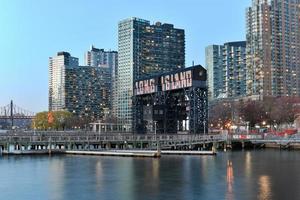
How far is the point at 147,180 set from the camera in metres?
53.0

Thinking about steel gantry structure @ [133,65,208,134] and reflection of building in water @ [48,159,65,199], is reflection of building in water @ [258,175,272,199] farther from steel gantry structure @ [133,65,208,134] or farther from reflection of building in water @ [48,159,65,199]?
steel gantry structure @ [133,65,208,134]

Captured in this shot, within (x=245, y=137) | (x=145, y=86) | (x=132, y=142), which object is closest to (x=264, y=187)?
(x=132, y=142)

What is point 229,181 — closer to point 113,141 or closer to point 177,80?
point 113,141

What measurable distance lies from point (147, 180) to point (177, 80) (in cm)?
7623

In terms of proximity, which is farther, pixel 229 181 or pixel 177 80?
pixel 177 80

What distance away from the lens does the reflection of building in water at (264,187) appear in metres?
41.5

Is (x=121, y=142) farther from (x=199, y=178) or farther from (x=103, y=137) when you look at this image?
(x=199, y=178)

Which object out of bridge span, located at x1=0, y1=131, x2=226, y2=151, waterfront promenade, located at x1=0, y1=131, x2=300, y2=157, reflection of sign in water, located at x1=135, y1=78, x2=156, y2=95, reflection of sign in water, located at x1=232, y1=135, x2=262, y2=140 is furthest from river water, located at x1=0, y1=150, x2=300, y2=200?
reflection of sign in water, located at x1=135, y1=78, x2=156, y2=95

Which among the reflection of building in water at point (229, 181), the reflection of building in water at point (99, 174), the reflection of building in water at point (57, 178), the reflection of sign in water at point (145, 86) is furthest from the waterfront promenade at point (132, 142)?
the reflection of sign in water at point (145, 86)

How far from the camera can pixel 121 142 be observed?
107375mm

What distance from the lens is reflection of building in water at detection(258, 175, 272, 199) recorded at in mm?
41531

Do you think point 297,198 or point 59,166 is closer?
point 297,198

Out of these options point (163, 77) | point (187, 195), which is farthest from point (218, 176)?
point (163, 77)

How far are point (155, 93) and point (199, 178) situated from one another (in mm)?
83556
